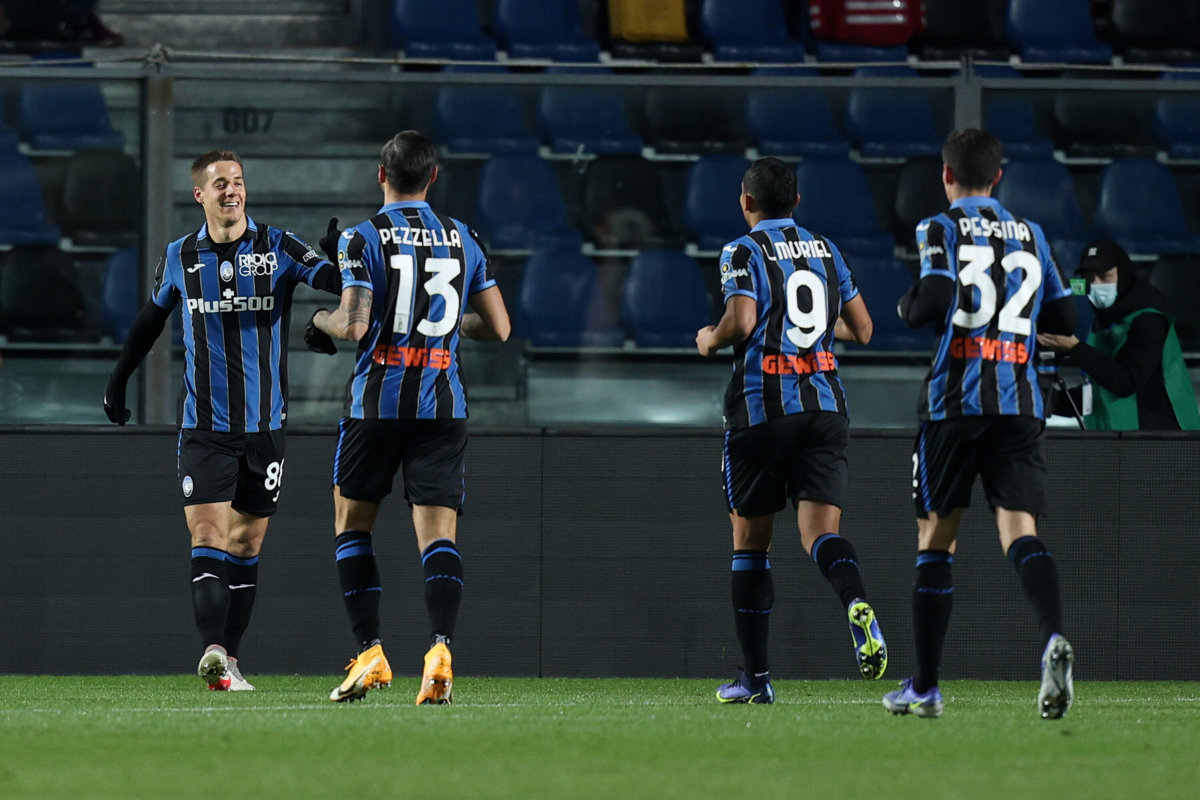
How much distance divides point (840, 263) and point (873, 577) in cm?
207

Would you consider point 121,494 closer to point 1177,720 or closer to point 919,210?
point 919,210

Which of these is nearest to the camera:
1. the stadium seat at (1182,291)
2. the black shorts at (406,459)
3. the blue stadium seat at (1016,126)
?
the black shorts at (406,459)

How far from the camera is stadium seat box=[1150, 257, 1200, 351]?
7.93m

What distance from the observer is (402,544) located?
751 cm

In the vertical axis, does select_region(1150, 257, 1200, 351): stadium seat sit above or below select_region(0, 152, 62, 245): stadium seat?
below

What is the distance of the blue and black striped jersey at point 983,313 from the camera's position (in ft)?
16.2

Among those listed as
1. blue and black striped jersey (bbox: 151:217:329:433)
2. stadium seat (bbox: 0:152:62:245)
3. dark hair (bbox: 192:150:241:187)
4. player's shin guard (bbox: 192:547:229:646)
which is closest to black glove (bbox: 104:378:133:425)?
blue and black striped jersey (bbox: 151:217:329:433)

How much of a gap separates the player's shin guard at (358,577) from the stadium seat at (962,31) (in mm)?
6993

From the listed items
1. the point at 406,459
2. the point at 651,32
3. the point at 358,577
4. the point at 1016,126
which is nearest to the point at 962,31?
the point at 651,32

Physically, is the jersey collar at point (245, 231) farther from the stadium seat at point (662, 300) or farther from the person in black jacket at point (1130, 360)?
the person in black jacket at point (1130, 360)

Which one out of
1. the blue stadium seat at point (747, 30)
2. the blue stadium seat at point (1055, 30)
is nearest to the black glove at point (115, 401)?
the blue stadium seat at point (747, 30)

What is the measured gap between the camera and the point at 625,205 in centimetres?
806

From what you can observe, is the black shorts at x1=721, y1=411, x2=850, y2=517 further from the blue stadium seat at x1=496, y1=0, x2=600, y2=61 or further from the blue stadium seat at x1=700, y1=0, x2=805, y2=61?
the blue stadium seat at x1=700, y1=0, x2=805, y2=61

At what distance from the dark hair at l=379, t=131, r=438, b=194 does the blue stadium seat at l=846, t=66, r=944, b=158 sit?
9.96 feet
